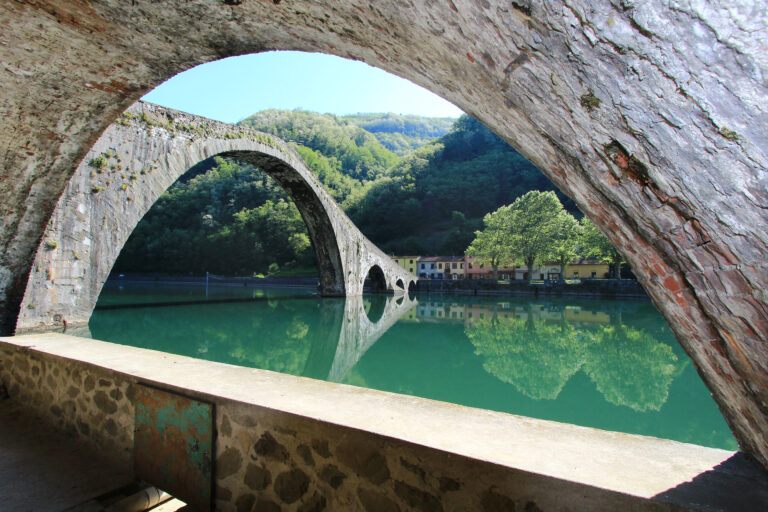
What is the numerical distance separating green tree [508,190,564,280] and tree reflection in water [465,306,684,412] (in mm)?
17044

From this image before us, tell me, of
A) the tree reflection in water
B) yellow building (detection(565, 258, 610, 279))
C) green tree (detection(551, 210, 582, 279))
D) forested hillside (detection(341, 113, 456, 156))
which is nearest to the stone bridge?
the tree reflection in water

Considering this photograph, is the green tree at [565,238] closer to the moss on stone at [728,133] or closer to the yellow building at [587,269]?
the yellow building at [587,269]

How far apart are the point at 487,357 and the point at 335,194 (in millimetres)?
59775

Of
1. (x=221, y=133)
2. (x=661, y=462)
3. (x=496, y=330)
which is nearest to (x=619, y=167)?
(x=661, y=462)

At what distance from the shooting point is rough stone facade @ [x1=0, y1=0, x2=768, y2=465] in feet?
2.67

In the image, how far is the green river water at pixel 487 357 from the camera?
5.35 m

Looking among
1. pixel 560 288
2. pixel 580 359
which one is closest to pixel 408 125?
pixel 560 288

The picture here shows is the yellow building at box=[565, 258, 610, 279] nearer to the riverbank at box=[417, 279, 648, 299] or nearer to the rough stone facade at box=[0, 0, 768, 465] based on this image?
the riverbank at box=[417, 279, 648, 299]

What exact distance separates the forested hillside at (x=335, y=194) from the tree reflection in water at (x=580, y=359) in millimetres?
37284

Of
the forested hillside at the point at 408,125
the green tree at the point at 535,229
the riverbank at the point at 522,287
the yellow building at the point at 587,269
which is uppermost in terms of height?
the forested hillside at the point at 408,125

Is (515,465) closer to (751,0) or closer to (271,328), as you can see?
(751,0)

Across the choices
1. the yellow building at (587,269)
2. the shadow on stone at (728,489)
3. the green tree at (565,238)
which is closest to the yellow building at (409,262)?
the yellow building at (587,269)

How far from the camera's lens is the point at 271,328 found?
12023 mm

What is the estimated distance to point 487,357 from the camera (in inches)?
329
